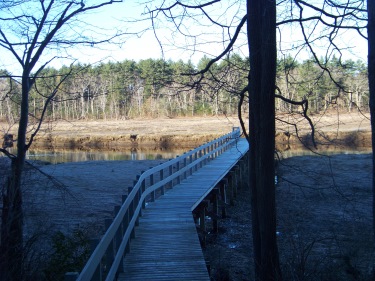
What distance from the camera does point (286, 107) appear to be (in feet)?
30.6

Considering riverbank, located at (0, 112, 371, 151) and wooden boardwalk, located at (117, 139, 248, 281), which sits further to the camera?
riverbank, located at (0, 112, 371, 151)

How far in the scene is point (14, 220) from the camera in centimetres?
601

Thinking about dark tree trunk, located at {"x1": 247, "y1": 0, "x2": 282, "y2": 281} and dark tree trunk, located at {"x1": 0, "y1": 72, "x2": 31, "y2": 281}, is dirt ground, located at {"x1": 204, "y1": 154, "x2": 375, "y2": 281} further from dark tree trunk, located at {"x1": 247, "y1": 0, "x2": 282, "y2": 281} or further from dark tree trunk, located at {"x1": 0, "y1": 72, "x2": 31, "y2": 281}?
dark tree trunk, located at {"x1": 0, "y1": 72, "x2": 31, "y2": 281}

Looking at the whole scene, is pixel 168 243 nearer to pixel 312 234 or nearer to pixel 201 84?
pixel 201 84

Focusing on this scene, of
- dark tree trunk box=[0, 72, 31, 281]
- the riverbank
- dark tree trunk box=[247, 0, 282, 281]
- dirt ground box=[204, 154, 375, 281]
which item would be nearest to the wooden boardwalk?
dark tree trunk box=[247, 0, 282, 281]

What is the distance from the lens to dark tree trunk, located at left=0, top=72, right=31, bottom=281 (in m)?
5.25

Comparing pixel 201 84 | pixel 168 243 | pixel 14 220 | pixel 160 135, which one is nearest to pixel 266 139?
pixel 201 84

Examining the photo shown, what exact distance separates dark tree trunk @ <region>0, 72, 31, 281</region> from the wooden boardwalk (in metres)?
1.27

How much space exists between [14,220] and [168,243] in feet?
7.99

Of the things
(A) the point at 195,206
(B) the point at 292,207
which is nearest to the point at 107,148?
(B) the point at 292,207

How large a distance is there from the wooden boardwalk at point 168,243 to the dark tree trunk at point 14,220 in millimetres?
1272

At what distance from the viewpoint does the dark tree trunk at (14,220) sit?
5254 mm

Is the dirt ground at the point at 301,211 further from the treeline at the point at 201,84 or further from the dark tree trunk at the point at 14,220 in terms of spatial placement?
the dark tree trunk at the point at 14,220

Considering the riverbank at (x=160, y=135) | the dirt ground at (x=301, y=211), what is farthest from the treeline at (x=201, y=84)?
the riverbank at (x=160, y=135)
